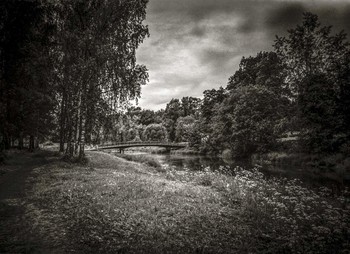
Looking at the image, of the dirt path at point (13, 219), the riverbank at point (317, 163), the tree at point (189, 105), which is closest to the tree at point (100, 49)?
the dirt path at point (13, 219)

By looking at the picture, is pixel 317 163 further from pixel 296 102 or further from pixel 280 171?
pixel 296 102

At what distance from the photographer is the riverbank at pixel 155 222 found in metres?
5.47

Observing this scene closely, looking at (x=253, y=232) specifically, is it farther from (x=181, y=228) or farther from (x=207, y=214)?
(x=181, y=228)

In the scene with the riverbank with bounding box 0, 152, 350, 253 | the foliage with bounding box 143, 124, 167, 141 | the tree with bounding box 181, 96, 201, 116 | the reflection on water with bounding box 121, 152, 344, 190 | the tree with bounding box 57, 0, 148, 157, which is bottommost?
the reflection on water with bounding box 121, 152, 344, 190

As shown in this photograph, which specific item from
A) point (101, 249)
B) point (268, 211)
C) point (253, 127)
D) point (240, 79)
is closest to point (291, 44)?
point (253, 127)

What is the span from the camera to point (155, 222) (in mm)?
6746

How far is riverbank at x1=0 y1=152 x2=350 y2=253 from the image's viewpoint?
5473 millimetres

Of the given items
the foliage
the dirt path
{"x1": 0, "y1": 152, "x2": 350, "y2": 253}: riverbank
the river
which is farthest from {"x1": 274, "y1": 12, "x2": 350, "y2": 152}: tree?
the foliage

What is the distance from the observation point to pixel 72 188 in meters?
9.62

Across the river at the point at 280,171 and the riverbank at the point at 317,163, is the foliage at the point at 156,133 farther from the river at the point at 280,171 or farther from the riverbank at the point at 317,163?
the riverbank at the point at 317,163

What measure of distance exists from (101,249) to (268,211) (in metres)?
6.51

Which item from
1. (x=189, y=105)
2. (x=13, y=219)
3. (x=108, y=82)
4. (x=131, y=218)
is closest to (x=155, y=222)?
(x=131, y=218)

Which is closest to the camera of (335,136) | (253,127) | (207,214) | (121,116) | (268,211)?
(207,214)

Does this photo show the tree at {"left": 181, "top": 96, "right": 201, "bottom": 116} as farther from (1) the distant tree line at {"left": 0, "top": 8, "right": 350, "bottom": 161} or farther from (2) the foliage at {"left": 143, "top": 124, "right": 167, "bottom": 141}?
(1) the distant tree line at {"left": 0, "top": 8, "right": 350, "bottom": 161}
